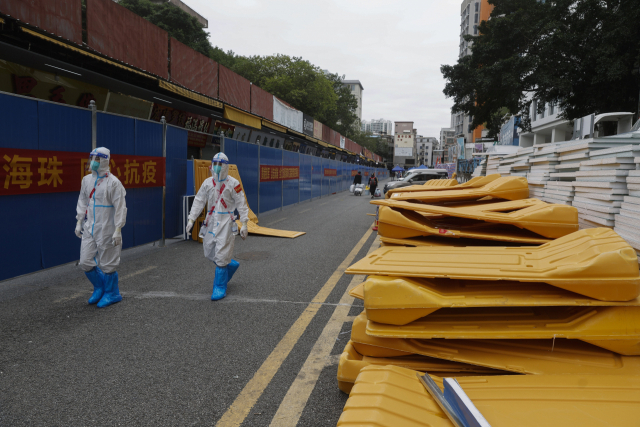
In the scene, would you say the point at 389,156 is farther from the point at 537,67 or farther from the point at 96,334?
the point at 96,334

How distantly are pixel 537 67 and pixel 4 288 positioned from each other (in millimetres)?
19859

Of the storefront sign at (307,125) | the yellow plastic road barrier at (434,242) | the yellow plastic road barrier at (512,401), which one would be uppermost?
Result: the storefront sign at (307,125)

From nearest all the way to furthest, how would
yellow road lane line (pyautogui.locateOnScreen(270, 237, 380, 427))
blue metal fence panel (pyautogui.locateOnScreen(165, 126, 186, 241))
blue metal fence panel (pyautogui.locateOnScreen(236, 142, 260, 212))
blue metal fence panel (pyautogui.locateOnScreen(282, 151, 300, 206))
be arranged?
1. yellow road lane line (pyautogui.locateOnScreen(270, 237, 380, 427))
2. blue metal fence panel (pyautogui.locateOnScreen(165, 126, 186, 241))
3. blue metal fence panel (pyautogui.locateOnScreen(236, 142, 260, 212))
4. blue metal fence panel (pyautogui.locateOnScreen(282, 151, 300, 206))

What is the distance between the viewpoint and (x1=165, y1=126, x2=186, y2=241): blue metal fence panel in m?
8.94

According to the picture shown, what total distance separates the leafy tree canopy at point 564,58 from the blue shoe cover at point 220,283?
15.8 m

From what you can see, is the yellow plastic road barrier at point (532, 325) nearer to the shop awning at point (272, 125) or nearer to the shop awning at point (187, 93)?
the shop awning at point (187, 93)

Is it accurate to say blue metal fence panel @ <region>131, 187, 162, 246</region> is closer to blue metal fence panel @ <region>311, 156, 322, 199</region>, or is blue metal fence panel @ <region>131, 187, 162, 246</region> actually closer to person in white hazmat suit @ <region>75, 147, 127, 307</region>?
→ person in white hazmat suit @ <region>75, 147, 127, 307</region>

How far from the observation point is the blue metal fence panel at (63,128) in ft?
18.9

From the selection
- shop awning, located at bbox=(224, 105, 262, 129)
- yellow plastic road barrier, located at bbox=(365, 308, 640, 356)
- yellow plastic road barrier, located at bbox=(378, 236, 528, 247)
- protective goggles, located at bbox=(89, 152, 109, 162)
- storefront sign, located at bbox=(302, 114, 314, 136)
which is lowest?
yellow plastic road barrier, located at bbox=(365, 308, 640, 356)

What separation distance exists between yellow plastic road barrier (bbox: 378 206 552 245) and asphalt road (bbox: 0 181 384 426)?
44.1 inches

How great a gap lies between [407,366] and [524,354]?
69cm

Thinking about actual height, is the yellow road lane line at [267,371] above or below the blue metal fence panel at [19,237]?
below

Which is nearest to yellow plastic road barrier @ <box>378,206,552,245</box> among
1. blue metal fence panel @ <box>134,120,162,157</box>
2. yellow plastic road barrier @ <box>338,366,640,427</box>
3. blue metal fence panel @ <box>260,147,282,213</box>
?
yellow plastic road barrier @ <box>338,366,640,427</box>

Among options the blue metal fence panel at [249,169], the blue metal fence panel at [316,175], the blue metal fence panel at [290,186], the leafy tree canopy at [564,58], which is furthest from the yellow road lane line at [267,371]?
the blue metal fence panel at [316,175]
